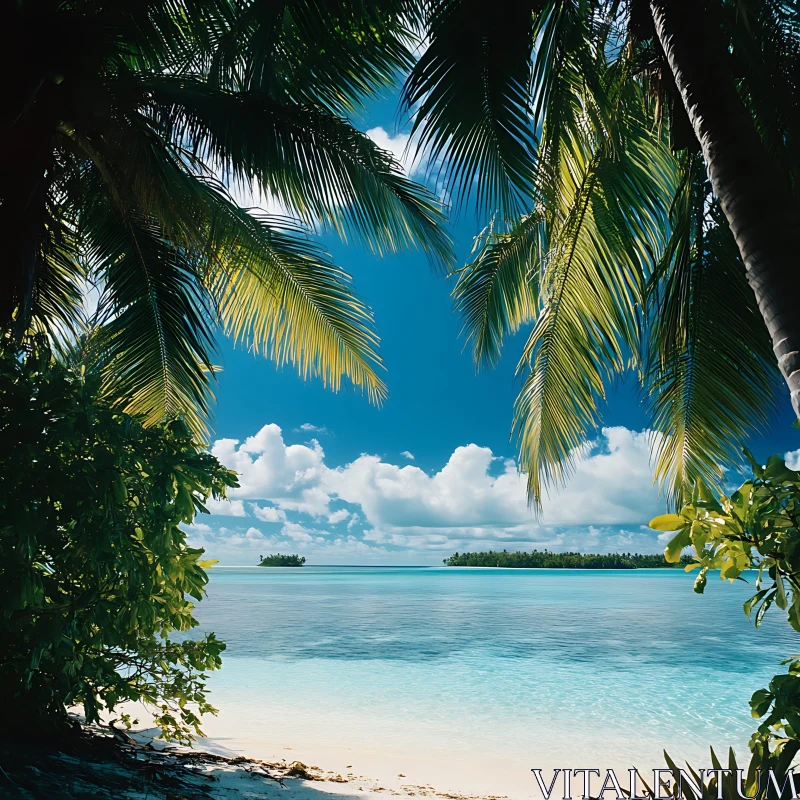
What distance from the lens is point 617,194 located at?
4.40 meters

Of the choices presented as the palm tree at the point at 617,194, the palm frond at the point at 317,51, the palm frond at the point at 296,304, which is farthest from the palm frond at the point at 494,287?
the palm frond at the point at 317,51

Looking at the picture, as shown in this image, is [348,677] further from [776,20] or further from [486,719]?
[776,20]

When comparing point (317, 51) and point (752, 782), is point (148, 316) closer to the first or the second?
point (317, 51)

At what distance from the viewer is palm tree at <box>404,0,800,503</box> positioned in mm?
3336

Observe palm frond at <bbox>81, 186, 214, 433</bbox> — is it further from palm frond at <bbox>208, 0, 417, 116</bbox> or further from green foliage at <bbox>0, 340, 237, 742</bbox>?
green foliage at <bbox>0, 340, 237, 742</bbox>

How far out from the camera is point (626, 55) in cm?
412

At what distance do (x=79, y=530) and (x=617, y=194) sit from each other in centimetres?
387

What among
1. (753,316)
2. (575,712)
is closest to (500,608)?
(575,712)

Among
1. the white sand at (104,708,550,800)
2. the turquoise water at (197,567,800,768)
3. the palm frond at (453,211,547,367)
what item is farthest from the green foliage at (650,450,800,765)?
the turquoise water at (197,567,800,768)

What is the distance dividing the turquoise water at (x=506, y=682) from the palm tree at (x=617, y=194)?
9.76 feet

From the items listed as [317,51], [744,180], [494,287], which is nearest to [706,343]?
[744,180]

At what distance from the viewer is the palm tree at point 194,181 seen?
348 centimetres

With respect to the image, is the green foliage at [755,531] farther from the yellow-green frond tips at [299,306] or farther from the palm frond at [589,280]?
the yellow-green frond tips at [299,306]

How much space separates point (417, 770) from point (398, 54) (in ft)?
17.5
